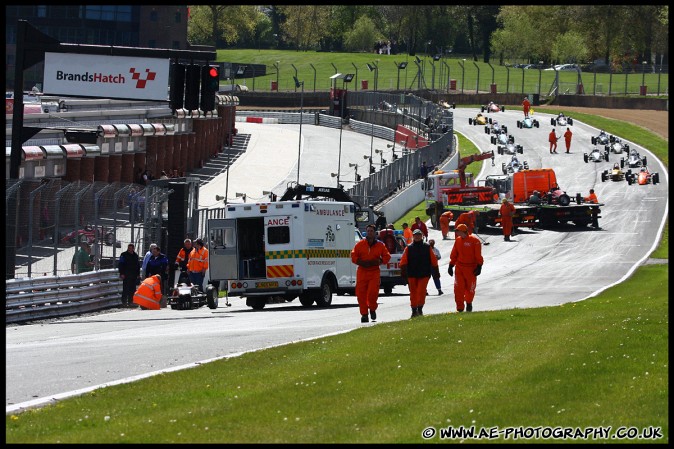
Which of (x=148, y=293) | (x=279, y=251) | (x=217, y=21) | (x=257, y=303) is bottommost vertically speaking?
(x=257, y=303)

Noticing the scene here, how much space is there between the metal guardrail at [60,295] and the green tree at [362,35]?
129m

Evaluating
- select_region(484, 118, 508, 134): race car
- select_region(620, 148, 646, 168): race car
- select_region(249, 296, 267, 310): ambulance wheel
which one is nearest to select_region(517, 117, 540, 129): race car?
select_region(484, 118, 508, 134): race car

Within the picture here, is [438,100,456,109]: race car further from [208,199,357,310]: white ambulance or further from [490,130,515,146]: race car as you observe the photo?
[208,199,357,310]: white ambulance

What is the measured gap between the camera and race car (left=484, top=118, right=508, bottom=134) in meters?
78.7

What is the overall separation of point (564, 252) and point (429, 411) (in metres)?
31.8

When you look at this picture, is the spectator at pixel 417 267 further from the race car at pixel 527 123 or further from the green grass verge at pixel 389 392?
the race car at pixel 527 123

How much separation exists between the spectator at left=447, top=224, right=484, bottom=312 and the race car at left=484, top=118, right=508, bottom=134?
58.1 metres

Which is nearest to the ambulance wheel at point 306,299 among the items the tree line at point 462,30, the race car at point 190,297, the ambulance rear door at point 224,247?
the ambulance rear door at point 224,247

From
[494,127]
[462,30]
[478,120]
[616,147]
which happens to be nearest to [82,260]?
[616,147]

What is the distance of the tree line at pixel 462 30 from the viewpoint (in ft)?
299

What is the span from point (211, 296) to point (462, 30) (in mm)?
117815

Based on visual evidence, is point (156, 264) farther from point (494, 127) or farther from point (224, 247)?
point (494, 127)

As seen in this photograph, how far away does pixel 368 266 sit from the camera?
20141 millimetres

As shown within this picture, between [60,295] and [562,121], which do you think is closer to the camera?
[60,295]
